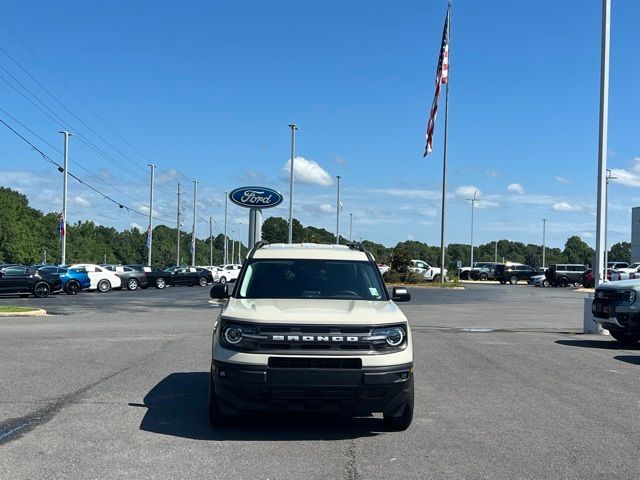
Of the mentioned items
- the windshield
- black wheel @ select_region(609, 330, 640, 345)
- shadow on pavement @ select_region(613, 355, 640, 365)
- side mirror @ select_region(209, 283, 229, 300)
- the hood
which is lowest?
shadow on pavement @ select_region(613, 355, 640, 365)

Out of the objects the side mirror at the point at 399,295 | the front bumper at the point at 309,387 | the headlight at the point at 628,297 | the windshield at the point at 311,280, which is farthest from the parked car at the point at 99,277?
the front bumper at the point at 309,387

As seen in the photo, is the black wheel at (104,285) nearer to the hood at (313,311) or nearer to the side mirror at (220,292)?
the side mirror at (220,292)

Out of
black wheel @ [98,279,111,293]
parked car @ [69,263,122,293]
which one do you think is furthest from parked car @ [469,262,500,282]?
black wheel @ [98,279,111,293]

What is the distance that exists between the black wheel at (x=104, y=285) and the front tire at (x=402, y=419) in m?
35.6

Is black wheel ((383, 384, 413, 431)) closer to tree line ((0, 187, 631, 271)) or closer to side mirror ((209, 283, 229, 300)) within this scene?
side mirror ((209, 283, 229, 300))

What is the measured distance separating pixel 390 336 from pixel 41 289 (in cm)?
2931

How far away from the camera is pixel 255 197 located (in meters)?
36.8

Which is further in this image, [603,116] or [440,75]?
[440,75]

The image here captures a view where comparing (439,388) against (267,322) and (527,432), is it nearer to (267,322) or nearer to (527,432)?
(527,432)

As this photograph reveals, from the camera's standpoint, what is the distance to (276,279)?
305 inches

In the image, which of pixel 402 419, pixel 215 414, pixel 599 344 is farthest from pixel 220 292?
pixel 599 344

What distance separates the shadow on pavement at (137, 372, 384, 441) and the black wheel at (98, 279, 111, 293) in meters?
33.3

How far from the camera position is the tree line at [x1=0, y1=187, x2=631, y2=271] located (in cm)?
9100

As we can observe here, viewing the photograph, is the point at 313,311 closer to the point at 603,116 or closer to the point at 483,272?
the point at 603,116
